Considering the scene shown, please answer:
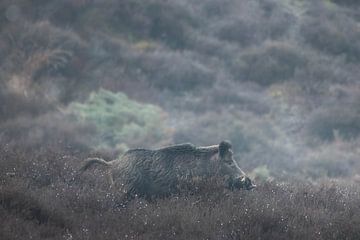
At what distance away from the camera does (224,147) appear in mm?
6605

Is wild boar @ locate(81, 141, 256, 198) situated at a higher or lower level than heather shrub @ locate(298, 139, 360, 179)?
higher

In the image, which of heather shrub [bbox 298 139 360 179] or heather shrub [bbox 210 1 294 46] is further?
heather shrub [bbox 210 1 294 46]

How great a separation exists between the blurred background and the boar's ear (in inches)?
198

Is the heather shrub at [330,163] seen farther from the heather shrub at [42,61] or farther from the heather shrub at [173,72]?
the heather shrub at [42,61]

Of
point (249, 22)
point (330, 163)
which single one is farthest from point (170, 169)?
point (249, 22)

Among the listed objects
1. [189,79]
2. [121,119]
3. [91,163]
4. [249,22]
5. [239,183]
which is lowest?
[121,119]

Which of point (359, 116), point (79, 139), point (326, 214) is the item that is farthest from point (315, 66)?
point (326, 214)

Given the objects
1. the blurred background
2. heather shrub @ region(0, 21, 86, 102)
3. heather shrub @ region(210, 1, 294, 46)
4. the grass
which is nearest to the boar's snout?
the grass

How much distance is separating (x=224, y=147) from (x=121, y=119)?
7285 millimetres

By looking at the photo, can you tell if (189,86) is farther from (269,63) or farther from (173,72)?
(269,63)

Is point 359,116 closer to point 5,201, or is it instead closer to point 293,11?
point 293,11

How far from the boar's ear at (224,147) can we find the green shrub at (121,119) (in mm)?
6244

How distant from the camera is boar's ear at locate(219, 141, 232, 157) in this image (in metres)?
6.59

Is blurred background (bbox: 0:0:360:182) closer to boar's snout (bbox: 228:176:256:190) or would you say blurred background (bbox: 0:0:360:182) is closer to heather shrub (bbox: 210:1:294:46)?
heather shrub (bbox: 210:1:294:46)
